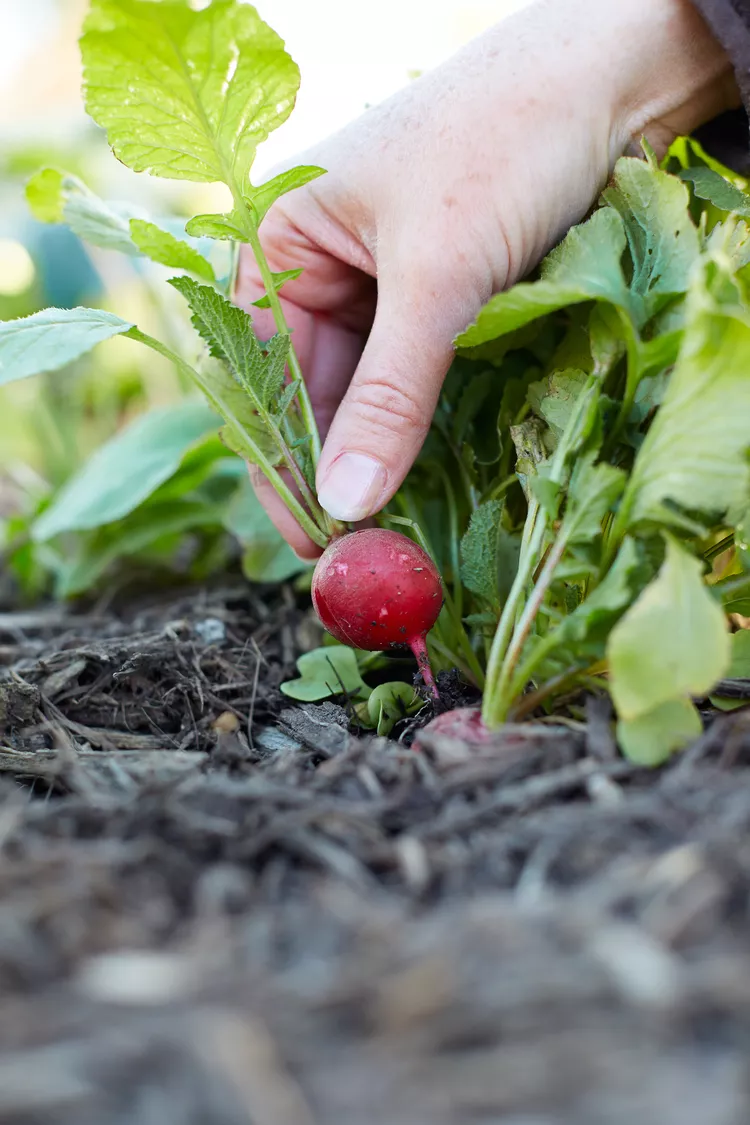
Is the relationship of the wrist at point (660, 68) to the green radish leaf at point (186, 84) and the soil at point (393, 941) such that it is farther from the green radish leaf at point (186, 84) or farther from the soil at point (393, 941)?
the soil at point (393, 941)

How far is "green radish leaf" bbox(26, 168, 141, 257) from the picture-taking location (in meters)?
1.48

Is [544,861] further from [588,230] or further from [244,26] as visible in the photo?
[244,26]

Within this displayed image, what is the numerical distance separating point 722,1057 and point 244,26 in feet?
3.79

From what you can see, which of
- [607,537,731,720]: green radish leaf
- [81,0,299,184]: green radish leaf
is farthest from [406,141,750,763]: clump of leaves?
[81,0,299,184]: green radish leaf

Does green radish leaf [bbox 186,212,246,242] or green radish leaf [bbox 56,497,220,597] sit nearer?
green radish leaf [bbox 186,212,246,242]

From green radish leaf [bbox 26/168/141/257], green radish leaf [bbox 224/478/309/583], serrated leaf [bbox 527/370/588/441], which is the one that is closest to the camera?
serrated leaf [bbox 527/370/588/441]

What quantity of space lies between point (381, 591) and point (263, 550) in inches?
28.1

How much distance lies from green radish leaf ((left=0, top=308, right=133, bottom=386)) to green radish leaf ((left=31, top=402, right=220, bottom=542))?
2.33 feet

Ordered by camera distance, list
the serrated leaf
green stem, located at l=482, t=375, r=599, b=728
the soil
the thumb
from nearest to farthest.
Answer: the soil → green stem, located at l=482, t=375, r=599, b=728 → the serrated leaf → the thumb

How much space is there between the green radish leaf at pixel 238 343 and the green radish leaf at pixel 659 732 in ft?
2.21

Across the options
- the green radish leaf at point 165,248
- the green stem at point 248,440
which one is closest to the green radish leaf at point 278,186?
the green radish leaf at point 165,248

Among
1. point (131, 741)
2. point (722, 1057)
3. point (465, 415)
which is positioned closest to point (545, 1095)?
point (722, 1057)

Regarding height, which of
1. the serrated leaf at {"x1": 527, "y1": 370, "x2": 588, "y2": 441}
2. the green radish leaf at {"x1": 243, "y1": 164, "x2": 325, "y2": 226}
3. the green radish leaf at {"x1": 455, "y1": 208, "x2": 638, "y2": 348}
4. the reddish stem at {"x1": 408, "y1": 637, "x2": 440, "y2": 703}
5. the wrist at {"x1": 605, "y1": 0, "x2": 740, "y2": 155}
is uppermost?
the green radish leaf at {"x1": 243, "y1": 164, "x2": 325, "y2": 226}

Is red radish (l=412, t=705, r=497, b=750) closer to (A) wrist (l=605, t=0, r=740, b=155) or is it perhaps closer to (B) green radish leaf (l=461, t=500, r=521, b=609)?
(B) green radish leaf (l=461, t=500, r=521, b=609)
